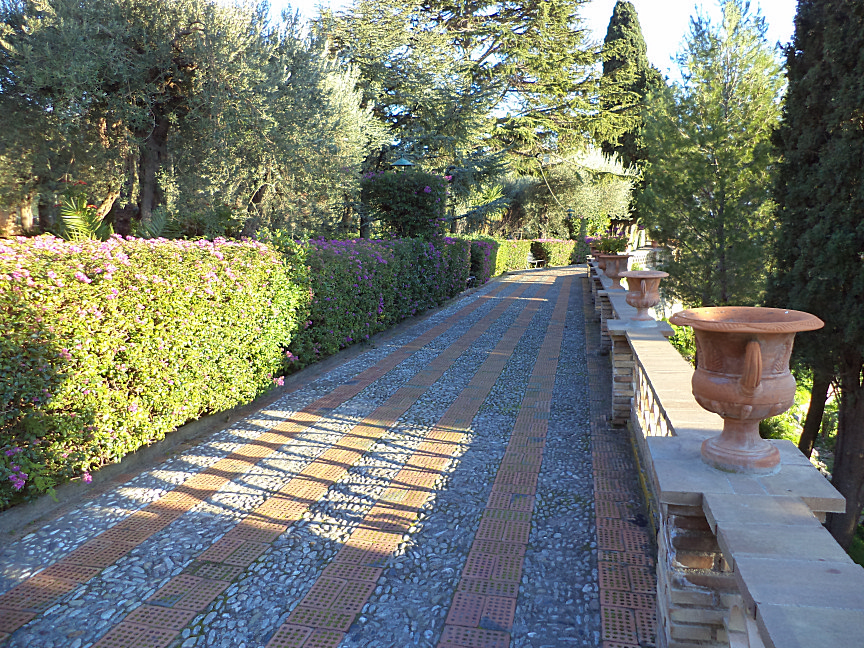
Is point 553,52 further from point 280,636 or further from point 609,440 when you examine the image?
point 280,636

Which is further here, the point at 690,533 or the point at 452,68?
the point at 452,68

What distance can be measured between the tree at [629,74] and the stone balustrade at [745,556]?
26.2 metres

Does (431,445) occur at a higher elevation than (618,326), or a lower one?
lower

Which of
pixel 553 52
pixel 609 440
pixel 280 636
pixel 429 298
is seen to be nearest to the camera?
pixel 280 636

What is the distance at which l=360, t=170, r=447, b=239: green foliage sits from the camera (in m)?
13.1

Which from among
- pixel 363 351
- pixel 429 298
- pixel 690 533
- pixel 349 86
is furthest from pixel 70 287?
pixel 349 86

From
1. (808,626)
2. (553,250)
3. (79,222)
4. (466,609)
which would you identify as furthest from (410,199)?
(553,250)

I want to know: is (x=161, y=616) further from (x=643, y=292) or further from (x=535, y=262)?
(x=535, y=262)

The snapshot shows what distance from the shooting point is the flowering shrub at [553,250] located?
28.5 m

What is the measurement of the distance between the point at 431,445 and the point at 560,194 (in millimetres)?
26634

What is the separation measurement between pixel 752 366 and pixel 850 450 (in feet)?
21.0

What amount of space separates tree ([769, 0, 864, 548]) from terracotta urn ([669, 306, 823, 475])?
497cm

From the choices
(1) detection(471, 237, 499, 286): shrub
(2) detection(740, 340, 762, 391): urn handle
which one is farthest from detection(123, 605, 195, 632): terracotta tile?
(1) detection(471, 237, 499, 286): shrub

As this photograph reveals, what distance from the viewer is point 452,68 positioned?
17578 mm
